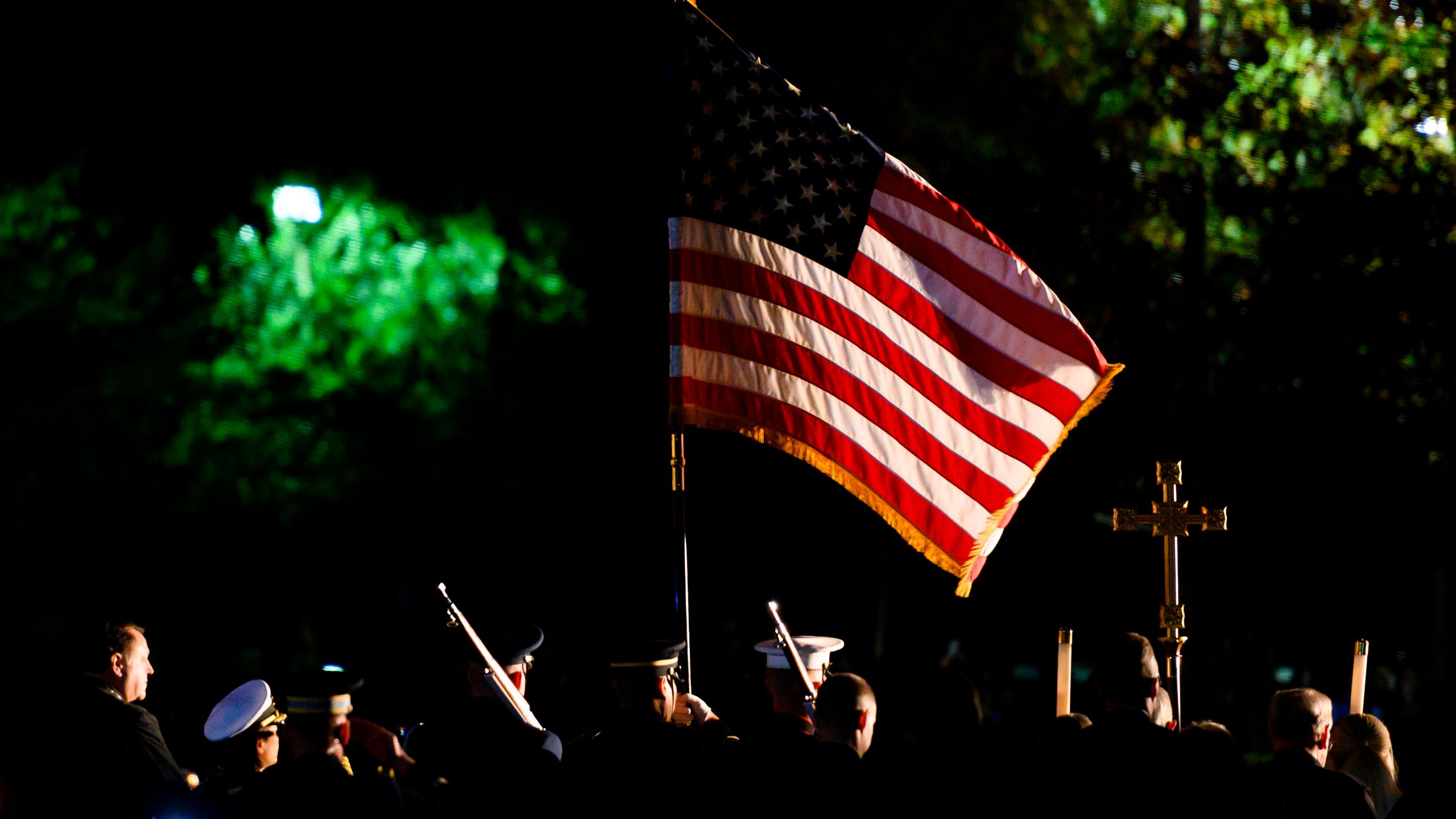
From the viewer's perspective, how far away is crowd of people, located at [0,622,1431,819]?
5.10 m

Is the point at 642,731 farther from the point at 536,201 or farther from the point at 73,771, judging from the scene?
the point at 536,201

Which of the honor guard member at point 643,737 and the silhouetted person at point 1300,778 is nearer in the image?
the silhouetted person at point 1300,778

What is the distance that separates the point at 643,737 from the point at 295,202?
453 inches

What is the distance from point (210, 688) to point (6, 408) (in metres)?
3.67

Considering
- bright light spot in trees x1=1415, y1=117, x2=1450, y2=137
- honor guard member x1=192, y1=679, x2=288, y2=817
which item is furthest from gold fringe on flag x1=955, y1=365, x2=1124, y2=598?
bright light spot in trees x1=1415, y1=117, x2=1450, y2=137

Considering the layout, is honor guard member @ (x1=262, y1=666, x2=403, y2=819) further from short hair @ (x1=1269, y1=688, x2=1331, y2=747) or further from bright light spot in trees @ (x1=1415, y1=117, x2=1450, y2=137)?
bright light spot in trees @ (x1=1415, y1=117, x2=1450, y2=137)

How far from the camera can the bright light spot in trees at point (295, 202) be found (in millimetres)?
15977

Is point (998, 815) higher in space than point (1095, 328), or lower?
lower

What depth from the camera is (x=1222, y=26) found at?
52.5ft

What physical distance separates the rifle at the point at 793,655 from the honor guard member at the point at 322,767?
193 centimetres

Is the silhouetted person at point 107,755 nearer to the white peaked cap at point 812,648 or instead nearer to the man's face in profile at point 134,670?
the man's face in profile at point 134,670

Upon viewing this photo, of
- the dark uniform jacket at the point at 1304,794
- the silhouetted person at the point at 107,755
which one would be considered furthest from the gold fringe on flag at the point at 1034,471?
the silhouetted person at the point at 107,755

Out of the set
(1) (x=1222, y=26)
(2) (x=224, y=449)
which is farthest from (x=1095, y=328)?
(2) (x=224, y=449)

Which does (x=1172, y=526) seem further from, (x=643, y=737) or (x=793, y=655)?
(x=643, y=737)
